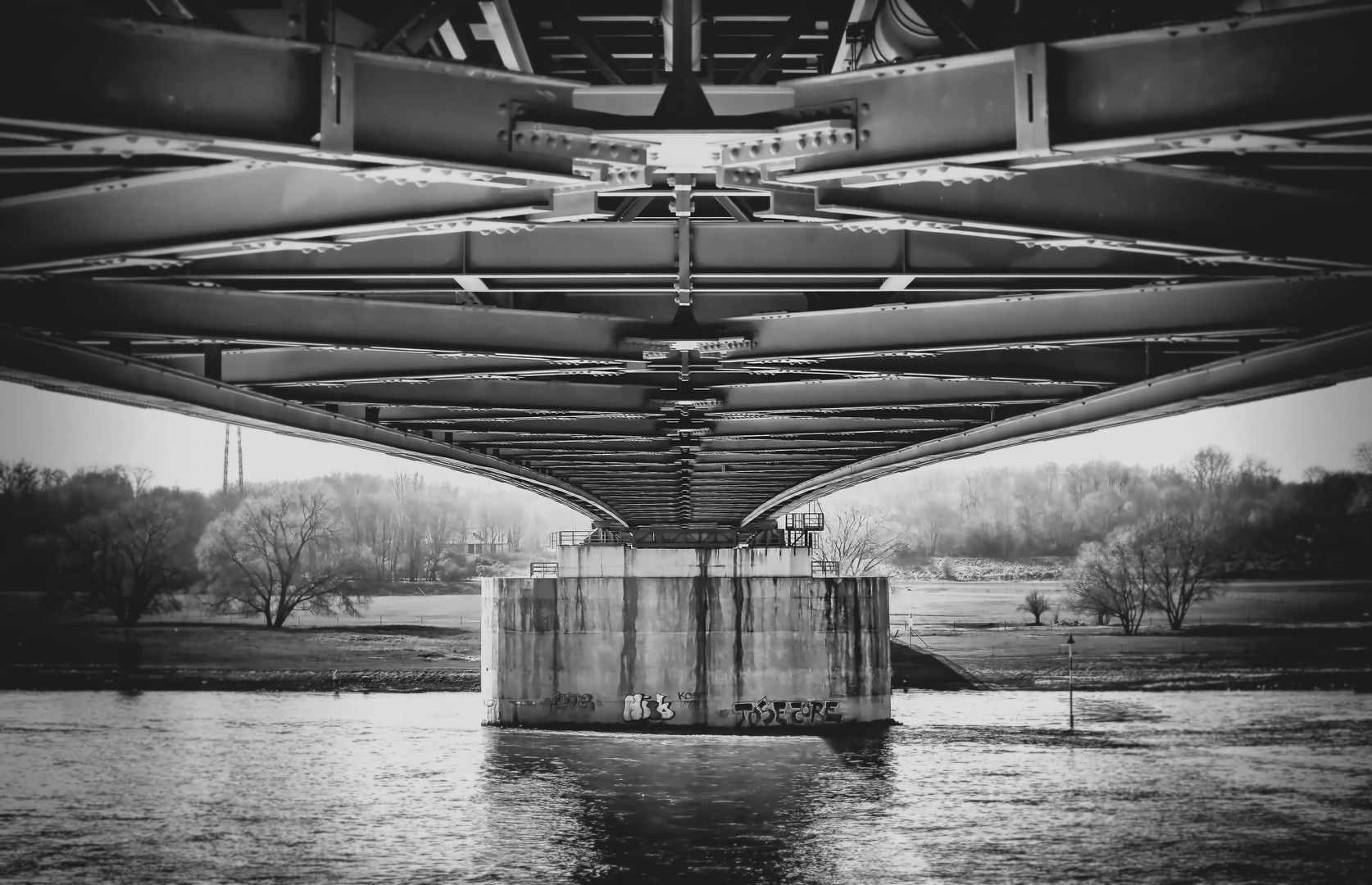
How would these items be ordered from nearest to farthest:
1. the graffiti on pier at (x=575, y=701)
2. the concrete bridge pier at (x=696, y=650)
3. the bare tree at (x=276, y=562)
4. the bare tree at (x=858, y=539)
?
1. the concrete bridge pier at (x=696, y=650)
2. the graffiti on pier at (x=575, y=701)
3. the bare tree at (x=276, y=562)
4. the bare tree at (x=858, y=539)

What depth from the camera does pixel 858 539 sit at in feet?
497

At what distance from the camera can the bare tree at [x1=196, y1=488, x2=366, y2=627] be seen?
112 meters

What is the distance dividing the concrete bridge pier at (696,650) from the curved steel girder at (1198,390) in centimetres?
2233

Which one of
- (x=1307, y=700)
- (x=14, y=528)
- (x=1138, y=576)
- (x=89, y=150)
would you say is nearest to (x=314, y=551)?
(x=14, y=528)

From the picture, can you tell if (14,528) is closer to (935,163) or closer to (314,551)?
(314,551)

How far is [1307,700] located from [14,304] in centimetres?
8379

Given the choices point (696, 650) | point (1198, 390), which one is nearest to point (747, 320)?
point (1198, 390)

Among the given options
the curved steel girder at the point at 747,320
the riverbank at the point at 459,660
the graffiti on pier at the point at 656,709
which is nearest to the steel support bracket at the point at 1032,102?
the curved steel girder at the point at 747,320

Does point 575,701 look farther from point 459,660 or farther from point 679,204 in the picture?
point 459,660

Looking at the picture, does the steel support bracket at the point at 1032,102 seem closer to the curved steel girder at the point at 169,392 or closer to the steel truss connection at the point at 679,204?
the steel truss connection at the point at 679,204

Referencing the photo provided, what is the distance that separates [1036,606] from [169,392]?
11147cm

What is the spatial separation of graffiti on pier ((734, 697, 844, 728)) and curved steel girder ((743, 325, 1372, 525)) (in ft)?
A: 77.8

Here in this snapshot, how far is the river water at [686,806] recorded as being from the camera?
3541 centimetres

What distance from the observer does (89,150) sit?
358 inches
